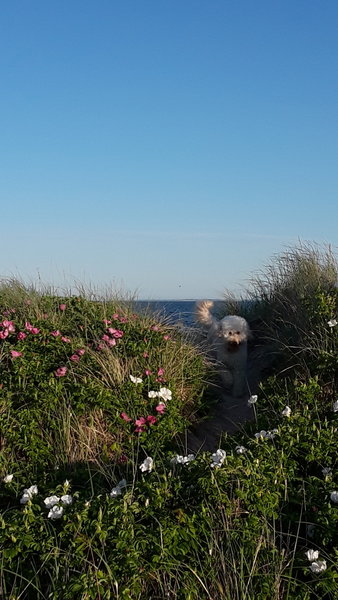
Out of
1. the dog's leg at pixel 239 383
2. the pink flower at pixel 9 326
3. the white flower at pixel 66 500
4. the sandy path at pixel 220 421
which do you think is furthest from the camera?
the dog's leg at pixel 239 383

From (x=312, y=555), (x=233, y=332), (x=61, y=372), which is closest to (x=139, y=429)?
(x=61, y=372)

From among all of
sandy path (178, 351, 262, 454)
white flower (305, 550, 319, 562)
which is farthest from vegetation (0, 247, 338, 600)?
sandy path (178, 351, 262, 454)

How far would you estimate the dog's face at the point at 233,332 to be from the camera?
924 cm

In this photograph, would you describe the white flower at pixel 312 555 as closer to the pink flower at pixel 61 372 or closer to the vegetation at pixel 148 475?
the vegetation at pixel 148 475

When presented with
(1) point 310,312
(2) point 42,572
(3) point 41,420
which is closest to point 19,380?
(3) point 41,420

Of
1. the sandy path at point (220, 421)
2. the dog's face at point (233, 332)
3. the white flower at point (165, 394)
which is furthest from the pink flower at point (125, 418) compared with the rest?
the dog's face at point (233, 332)

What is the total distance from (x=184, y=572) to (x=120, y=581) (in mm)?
332

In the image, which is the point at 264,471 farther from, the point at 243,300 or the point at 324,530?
the point at 243,300

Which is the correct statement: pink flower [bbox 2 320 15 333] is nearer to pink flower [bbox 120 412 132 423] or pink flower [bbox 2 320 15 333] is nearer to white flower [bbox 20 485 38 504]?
pink flower [bbox 120 412 132 423]

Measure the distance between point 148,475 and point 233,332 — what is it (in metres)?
5.14

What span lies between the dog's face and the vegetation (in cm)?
103

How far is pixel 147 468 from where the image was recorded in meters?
4.33

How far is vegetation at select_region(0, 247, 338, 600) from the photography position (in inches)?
138

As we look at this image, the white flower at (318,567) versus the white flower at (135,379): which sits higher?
the white flower at (135,379)
